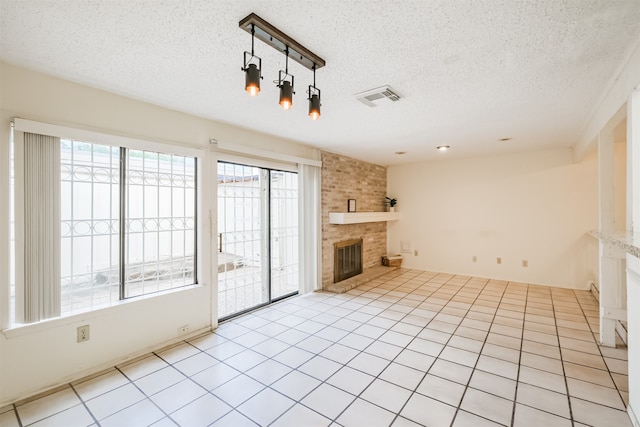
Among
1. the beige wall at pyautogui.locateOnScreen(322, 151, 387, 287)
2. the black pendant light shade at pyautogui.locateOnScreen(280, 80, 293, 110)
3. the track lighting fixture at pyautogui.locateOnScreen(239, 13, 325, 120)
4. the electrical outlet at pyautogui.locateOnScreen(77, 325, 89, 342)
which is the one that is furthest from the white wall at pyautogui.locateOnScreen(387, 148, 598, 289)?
the electrical outlet at pyautogui.locateOnScreen(77, 325, 89, 342)

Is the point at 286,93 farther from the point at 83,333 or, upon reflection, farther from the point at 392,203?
the point at 392,203

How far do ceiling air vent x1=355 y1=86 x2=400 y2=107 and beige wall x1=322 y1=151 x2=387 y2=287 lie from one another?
2.20 meters

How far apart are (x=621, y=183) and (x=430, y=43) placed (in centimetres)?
466

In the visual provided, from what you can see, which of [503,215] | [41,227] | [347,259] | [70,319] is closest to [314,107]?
[41,227]

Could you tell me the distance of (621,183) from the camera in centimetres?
423

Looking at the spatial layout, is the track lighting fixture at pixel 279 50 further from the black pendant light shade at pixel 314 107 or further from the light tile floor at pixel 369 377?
the light tile floor at pixel 369 377

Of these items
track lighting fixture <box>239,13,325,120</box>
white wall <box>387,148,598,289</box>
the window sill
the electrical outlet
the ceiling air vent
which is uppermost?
the ceiling air vent

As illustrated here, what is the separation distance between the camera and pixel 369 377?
2.28 meters

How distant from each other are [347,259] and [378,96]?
343 centimetres

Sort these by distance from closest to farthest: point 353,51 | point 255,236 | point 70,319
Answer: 1. point 353,51
2. point 70,319
3. point 255,236

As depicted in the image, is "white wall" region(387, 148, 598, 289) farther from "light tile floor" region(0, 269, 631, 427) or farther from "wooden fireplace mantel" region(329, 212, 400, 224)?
"light tile floor" region(0, 269, 631, 427)

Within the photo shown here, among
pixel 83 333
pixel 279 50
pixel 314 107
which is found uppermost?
pixel 279 50

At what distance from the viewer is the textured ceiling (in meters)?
1.47

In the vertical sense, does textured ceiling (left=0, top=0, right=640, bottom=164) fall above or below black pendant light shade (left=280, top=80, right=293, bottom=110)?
above
